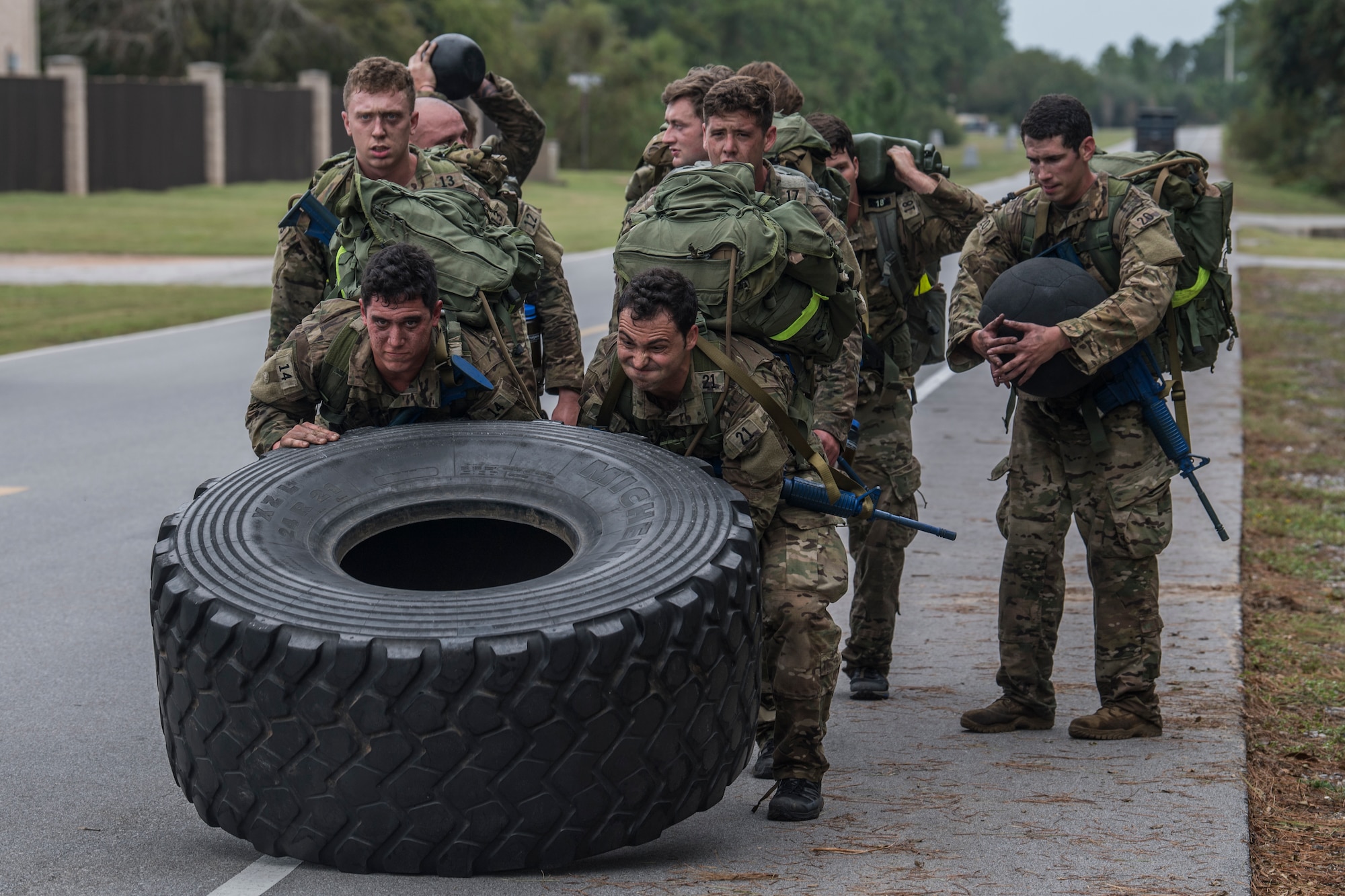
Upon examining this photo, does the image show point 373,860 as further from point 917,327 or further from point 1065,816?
point 917,327

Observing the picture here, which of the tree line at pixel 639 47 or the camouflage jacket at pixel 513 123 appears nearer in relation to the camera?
the camouflage jacket at pixel 513 123

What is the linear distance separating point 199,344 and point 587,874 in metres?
12.0

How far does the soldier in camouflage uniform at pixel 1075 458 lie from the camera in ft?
16.4

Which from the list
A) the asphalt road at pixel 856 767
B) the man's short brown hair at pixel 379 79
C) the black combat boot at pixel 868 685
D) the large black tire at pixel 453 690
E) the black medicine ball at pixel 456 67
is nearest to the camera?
the large black tire at pixel 453 690

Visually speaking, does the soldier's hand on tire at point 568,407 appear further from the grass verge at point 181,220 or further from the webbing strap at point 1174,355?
the grass verge at point 181,220

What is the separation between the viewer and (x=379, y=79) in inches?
208

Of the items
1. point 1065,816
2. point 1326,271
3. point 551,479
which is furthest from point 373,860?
point 1326,271

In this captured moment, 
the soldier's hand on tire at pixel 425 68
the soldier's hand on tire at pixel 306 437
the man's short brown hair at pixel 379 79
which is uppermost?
the soldier's hand on tire at pixel 425 68

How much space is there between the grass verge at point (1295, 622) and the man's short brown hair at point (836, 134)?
2425mm

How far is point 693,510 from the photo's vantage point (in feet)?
13.8

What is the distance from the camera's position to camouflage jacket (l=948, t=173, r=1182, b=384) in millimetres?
4965

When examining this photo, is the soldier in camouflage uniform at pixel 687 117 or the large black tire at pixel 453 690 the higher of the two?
the soldier in camouflage uniform at pixel 687 117

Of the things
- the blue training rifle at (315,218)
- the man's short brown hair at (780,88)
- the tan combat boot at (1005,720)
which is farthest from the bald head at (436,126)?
the tan combat boot at (1005,720)

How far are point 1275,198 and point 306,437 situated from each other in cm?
5030
